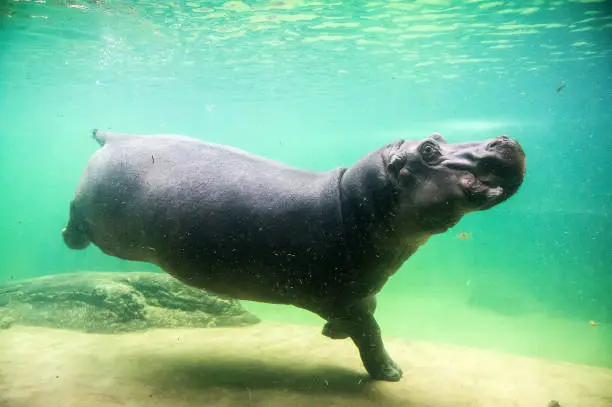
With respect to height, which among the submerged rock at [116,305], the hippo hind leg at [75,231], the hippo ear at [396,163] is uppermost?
the hippo ear at [396,163]

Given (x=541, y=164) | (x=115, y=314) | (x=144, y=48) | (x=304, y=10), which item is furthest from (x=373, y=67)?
(x=541, y=164)

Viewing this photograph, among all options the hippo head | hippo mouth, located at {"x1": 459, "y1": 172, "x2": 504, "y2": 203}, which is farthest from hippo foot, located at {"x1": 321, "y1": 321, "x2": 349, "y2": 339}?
hippo mouth, located at {"x1": 459, "y1": 172, "x2": 504, "y2": 203}

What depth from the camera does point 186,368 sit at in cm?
479

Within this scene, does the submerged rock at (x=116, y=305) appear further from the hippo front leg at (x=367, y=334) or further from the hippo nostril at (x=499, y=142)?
the hippo nostril at (x=499, y=142)

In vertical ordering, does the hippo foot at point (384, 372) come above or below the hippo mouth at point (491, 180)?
below

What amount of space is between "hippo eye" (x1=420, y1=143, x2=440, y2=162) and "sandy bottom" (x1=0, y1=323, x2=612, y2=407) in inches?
87.1

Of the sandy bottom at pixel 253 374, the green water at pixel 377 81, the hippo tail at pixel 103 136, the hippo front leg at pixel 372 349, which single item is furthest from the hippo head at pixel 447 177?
the green water at pixel 377 81

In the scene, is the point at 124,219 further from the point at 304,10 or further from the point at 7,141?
the point at 7,141

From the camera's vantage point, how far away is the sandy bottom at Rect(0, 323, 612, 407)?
402 cm

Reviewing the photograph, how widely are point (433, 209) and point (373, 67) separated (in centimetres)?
1866

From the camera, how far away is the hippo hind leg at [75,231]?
513cm

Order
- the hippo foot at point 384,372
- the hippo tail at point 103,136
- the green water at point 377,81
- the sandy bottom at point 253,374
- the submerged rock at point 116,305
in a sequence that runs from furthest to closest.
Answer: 1. the green water at point 377,81
2. the submerged rock at point 116,305
3. the hippo tail at point 103,136
4. the hippo foot at point 384,372
5. the sandy bottom at point 253,374

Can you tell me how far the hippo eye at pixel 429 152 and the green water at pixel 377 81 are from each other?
349 inches

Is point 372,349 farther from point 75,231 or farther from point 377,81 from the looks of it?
point 377,81
